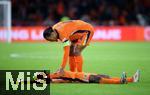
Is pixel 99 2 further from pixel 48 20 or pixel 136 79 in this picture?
pixel 136 79

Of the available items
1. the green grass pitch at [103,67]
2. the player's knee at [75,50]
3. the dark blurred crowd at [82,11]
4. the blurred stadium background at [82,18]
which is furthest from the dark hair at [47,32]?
the dark blurred crowd at [82,11]

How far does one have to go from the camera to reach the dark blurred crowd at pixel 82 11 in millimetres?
34562

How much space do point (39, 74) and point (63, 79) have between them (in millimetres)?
561

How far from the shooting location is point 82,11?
1369 inches

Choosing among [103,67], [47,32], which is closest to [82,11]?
[103,67]

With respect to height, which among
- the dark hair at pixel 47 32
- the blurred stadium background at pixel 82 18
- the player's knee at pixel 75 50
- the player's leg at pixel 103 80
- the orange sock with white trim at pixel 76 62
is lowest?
the player's leg at pixel 103 80

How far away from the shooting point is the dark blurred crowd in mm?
34562

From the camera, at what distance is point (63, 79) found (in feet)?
42.0

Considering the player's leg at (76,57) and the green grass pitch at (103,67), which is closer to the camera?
the green grass pitch at (103,67)

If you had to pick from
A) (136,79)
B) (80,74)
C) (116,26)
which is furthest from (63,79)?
(116,26)

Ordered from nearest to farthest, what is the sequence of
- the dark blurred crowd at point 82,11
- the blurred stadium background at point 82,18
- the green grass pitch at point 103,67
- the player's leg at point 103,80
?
the green grass pitch at point 103,67, the player's leg at point 103,80, the blurred stadium background at point 82,18, the dark blurred crowd at point 82,11

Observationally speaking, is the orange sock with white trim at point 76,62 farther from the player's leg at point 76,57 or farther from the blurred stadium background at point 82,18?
the blurred stadium background at point 82,18

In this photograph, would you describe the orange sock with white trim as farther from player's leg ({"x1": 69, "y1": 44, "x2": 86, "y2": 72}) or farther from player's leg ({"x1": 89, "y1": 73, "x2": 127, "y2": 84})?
player's leg ({"x1": 89, "y1": 73, "x2": 127, "y2": 84})

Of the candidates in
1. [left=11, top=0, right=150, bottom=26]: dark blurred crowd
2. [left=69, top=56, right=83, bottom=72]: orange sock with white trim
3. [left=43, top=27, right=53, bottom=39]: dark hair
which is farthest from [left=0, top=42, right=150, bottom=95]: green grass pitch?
[left=11, top=0, right=150, bottom=26]: dark blurred crowd
